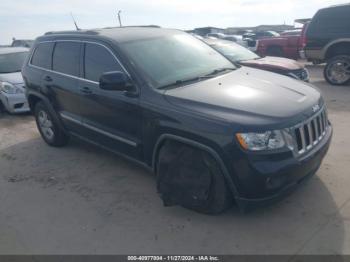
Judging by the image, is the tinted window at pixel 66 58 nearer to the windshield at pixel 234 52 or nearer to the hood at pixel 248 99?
the hood at pixel 248 99

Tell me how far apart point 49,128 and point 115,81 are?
271cm

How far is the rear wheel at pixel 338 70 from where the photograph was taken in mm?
9581

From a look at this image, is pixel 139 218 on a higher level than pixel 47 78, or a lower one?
lower

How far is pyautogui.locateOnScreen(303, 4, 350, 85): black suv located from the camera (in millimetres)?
9578

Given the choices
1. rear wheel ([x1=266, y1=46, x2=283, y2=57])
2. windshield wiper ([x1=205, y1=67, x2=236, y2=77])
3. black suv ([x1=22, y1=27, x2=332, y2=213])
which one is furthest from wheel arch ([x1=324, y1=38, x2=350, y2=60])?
windshield wiper ([x1=205, y1=67, x2=236, y2=77])

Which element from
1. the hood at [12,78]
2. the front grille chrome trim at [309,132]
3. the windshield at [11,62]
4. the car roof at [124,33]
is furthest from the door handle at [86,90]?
the windshield at [11,62]

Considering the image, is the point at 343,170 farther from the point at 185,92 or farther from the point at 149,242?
the point at 149,242

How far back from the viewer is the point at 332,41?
977 cm

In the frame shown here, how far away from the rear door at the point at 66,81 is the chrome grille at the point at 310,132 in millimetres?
2901

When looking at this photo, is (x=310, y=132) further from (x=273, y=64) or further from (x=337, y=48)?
(x=337, y=48)

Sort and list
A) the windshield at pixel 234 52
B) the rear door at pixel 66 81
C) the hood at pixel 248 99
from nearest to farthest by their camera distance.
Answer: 1. the hood at pixel 248 99
2. the rear door at pixel 66 81
3. the windshield at pixel 234 52

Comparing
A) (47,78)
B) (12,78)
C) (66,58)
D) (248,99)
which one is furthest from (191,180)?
(12,78)

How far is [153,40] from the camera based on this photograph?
14.6ft

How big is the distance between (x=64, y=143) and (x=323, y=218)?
4241 millimetres
